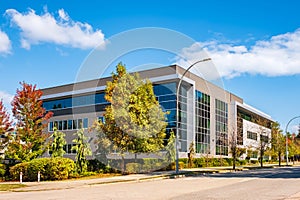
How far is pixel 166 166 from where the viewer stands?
36094 mm

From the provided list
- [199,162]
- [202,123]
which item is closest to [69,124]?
[202,123]

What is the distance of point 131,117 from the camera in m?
28.9

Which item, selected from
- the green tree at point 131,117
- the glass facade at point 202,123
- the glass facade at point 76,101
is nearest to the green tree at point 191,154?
the glass facade at point 202,123

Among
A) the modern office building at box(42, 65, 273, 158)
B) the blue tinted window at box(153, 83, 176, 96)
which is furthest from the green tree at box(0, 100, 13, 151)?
the blue tinted window at box(153, 83, 176, 96)

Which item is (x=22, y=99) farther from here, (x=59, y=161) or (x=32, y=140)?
(x=59, y=161)

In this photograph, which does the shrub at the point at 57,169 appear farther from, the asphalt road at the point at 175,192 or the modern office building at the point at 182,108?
the modern office building at the point at 182,108

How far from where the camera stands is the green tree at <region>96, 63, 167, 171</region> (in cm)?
2906

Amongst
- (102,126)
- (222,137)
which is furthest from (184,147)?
(102,126)

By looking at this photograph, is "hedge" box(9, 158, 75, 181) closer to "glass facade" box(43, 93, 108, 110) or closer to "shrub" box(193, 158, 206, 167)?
"shrub" box(193, 158, 206, 167)

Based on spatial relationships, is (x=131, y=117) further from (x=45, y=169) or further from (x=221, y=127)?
(x=221, y=127)

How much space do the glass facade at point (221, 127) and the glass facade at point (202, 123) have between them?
318 centimetres

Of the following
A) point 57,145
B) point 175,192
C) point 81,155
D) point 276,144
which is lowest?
point 175,192

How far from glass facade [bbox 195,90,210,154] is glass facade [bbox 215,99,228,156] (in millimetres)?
3178

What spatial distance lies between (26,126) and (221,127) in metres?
37.1
